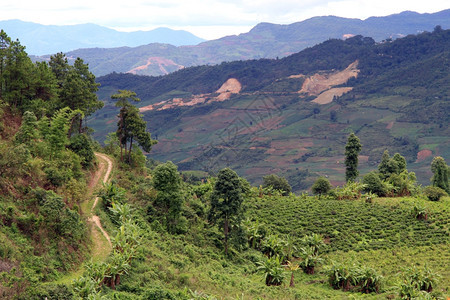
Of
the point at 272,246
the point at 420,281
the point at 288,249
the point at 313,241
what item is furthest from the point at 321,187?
the point at 420,281

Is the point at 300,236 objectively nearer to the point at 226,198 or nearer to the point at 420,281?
the point at 226,198

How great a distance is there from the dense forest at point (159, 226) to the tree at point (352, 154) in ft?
A: 20.3

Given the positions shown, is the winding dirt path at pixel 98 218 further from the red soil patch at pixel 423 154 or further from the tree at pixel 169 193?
the red soil patch at pixel 423 154

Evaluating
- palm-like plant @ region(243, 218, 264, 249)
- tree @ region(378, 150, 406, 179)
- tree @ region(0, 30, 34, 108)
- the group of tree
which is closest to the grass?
palm-like plant @ region(243, 218, 264, 249)

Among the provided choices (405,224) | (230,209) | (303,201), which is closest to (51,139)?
(230,209)

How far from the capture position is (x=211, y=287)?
82.4ft

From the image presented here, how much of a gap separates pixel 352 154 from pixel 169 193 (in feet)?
112

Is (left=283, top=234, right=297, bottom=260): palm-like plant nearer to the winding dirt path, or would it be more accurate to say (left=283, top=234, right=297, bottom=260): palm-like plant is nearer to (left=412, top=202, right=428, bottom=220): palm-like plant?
the winding dirt path

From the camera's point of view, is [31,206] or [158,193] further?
[158,193]

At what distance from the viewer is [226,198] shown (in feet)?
113

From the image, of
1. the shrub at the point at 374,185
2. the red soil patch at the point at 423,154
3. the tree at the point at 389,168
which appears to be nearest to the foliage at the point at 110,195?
the shrub at the point at 374,185

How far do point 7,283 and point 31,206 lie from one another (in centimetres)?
839

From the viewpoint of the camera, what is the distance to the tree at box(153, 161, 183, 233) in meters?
34.4

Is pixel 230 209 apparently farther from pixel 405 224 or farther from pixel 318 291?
pixel 405 224
